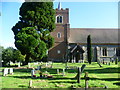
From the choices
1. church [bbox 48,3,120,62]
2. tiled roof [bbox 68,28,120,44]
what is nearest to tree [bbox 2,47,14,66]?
church [bbox 48,3,120,62]

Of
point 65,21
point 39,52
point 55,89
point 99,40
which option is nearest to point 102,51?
point 99,40

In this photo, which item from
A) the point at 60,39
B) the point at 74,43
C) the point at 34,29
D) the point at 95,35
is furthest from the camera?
the point at 95,35

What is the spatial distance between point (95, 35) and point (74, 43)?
7.15m

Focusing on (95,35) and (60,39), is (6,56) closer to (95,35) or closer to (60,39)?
(60,39)

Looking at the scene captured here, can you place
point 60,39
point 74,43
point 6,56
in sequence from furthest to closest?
point 60,39 < point 74,43 < point 6,56

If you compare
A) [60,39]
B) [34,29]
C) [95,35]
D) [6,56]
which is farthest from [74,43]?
[6,56]

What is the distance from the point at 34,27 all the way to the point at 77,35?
18.9 metres

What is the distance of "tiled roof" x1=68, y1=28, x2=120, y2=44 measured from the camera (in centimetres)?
4312

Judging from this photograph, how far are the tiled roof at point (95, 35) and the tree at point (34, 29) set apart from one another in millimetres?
13661

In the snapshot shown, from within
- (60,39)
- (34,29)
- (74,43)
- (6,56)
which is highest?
(34,29)

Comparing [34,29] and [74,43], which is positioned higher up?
[34,29]

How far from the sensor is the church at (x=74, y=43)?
137 feet

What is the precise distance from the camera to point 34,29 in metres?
27.5

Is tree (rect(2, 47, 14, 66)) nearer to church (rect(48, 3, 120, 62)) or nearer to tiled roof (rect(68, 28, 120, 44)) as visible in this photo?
church (rect(48, 3, 120, 62))
